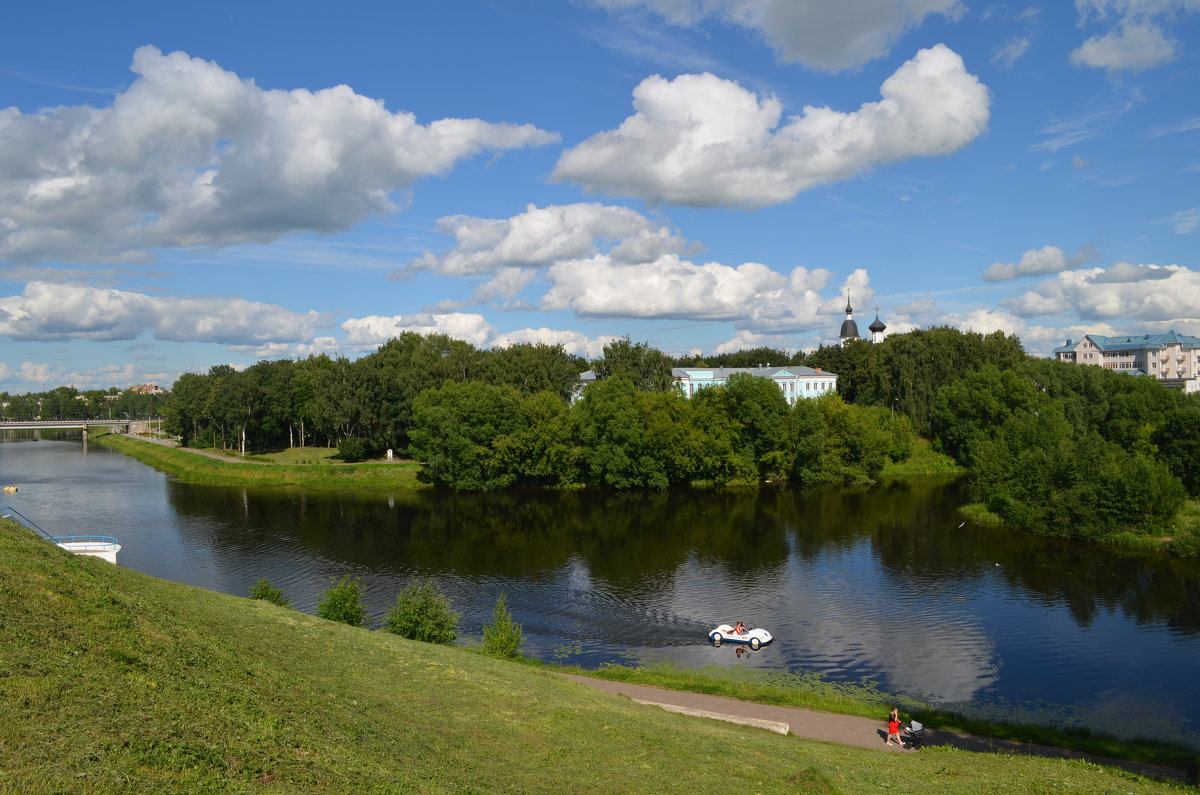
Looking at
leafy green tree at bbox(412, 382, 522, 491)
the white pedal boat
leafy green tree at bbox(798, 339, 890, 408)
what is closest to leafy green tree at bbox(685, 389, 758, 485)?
leafy green tree at bbox(412, 382, 522, 491)

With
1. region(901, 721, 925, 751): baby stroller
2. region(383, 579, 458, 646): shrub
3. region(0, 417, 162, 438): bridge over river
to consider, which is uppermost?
region(0, 417, 162, 438): bridge over river

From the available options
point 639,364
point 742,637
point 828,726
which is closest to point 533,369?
point 639,364

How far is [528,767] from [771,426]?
2392 inches

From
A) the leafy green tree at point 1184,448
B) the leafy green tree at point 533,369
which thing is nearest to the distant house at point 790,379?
the leafy green tree at point 533,369

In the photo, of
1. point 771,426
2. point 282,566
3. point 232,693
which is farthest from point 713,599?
point 771,426

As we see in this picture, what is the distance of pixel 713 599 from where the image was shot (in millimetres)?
36375

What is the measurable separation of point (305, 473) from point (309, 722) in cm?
6717

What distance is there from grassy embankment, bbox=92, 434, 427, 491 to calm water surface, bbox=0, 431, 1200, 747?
554 cm

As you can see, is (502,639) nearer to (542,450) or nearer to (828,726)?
(828,726)

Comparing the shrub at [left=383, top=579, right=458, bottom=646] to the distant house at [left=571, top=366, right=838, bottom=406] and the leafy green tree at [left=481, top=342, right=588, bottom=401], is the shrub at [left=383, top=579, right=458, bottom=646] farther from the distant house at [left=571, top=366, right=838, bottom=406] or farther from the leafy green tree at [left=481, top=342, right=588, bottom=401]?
the distant house at [left=571, top=366, right=838, bottom=406]

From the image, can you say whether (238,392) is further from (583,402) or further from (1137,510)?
(1137,510)

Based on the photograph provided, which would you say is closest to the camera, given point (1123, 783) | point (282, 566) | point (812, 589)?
point (1123, 783)

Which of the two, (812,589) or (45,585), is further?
(812,589)

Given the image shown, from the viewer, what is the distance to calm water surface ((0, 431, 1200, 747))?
91.0 feet
